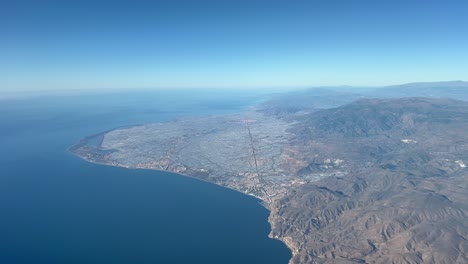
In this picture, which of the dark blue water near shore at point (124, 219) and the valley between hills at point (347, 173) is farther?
the dark blue water near shore at point (124, 219)

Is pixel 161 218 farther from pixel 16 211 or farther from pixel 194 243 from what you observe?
pixel 16 211

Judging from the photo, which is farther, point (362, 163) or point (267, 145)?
point (267, 145)

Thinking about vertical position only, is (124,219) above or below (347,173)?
below

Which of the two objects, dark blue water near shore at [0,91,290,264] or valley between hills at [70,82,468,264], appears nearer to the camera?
valley between hills at [70,82,468,264]

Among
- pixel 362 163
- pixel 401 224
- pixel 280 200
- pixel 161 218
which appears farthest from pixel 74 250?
pixel 362 163

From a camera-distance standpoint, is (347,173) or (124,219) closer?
(124,219)

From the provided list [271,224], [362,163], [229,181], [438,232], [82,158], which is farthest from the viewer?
[82,158]

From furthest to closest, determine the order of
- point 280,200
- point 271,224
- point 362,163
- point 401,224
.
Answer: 1. point 362,163
2. point 280,200
3. point 271,224
4. point 401,224
